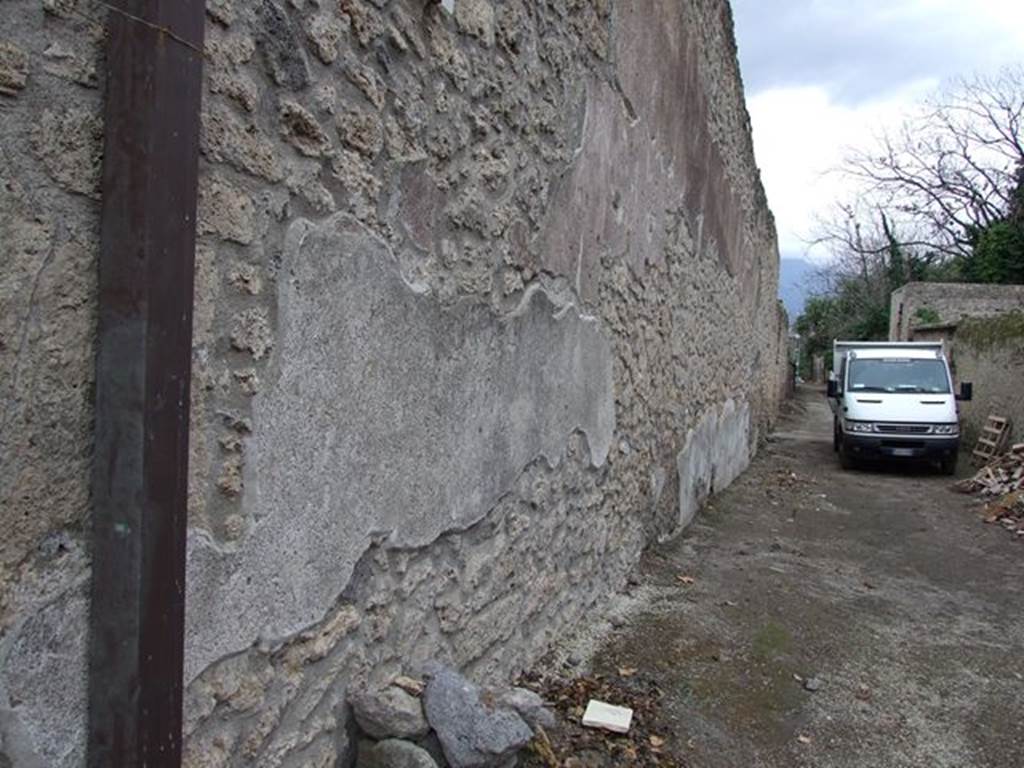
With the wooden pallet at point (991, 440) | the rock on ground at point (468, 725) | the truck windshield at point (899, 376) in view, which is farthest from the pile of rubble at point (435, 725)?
the wooden pallet at point (991, 440)

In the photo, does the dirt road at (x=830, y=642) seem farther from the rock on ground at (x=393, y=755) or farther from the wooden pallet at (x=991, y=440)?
the wooden pallet at (x=991, y=440)

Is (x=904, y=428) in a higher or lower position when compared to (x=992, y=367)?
lower

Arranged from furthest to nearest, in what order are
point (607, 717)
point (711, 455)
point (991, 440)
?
point (991, 440) < point (711, 455) < point (607, 717)

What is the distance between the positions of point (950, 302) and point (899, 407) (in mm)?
12302

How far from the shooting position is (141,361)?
4.58ft

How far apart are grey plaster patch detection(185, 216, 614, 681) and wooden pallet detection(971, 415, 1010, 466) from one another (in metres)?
10.5

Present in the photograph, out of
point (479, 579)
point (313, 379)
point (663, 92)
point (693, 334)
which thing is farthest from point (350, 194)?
point (693, 334)

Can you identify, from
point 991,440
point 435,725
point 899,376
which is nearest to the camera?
point 435,725

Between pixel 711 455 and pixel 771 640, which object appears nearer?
pixel 771 640

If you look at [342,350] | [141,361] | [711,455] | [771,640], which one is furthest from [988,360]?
[141,361]

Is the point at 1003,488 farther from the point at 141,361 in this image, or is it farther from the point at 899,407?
the point at 141,361

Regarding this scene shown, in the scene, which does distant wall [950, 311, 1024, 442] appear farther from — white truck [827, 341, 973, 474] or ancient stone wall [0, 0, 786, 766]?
ancient stone wall [0, 0, 786, 766]

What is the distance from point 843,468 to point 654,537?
7129 mm

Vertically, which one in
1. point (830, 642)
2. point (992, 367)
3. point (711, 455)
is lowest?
point (830, 642)
